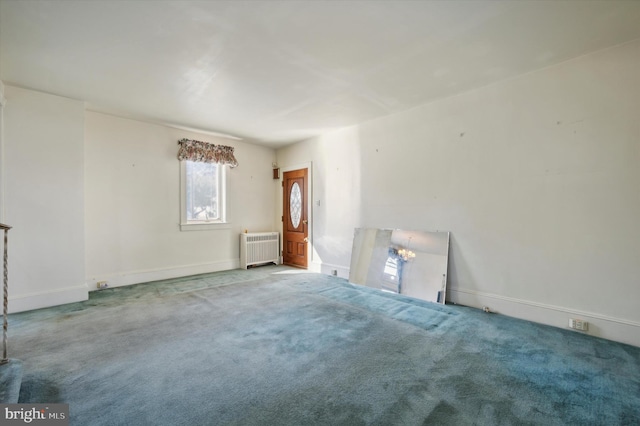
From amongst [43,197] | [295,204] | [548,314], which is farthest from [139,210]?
[548,314]

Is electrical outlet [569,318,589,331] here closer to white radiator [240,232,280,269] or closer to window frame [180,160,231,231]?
white radiator [240,232,280,269]

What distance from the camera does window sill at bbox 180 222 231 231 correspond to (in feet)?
18.0

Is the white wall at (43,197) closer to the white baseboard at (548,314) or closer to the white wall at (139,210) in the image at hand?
the white wall at (139,210)

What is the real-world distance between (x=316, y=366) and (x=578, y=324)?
2828mm

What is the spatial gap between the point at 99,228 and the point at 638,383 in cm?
652

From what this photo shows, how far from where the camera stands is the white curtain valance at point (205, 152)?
5.34 m

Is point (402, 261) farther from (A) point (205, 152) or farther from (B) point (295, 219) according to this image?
(A) point (205, 152)

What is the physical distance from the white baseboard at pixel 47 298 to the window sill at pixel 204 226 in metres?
1.82

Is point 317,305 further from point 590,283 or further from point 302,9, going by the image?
point 302,9

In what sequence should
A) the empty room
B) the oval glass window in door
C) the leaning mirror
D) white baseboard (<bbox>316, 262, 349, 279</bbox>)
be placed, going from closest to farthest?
1. the empty room
2. the leaning mirror
3. white baseboard (<bbox>316, 262, 349, 279</bbox>)
4. the oval glass window in door

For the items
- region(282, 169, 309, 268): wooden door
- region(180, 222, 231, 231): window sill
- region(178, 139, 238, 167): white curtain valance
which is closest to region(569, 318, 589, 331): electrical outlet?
region(282, 169, 309, 268): wooden door

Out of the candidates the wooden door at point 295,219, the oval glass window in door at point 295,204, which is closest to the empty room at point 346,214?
the wooden door at point 295,219

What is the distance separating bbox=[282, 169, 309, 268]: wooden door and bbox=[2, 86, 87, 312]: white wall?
372 cm

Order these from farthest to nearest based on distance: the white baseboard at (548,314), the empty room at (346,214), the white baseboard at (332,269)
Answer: the white baseboard at (332,269), the white baseboard at (548,314), the empty room at (346,214)
